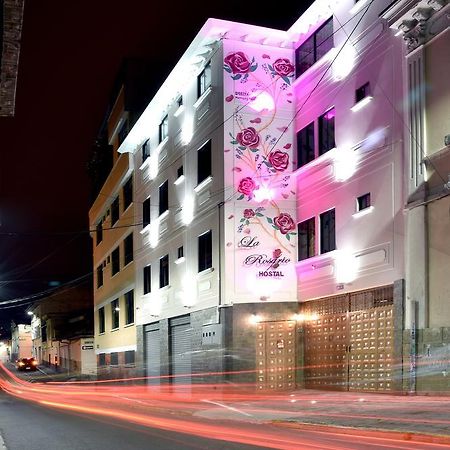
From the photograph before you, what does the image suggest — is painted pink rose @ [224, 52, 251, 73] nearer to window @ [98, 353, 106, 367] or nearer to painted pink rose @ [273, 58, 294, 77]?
painted pink rose @ [273, 58, 294, 77]

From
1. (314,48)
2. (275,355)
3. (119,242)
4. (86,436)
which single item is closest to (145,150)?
(119,242)

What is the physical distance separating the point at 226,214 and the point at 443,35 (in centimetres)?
820

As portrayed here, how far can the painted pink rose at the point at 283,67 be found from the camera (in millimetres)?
19484

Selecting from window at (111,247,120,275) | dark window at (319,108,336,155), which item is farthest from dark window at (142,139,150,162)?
dark window at (319,108,336,155)

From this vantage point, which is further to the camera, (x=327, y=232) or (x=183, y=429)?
(x=327, y=232)

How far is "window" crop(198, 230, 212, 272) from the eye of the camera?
20359mm

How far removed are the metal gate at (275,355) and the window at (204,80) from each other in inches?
334

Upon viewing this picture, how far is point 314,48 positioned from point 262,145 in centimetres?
338

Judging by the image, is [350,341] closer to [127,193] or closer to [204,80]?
[204,80]

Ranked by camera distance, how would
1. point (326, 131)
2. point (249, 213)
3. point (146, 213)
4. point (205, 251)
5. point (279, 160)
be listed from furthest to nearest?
point (146, 213) → point (205, 251) → point (279, 160) → point (249, 213) → point (326, 131)

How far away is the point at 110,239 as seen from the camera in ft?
118

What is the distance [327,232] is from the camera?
699 inches

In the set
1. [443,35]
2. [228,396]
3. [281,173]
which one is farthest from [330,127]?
[228,396]

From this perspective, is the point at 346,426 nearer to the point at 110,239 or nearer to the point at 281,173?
the point at 281,173
